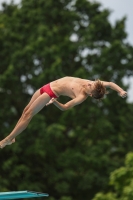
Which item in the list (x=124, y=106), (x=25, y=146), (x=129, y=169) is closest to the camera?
(x=129, y=169)

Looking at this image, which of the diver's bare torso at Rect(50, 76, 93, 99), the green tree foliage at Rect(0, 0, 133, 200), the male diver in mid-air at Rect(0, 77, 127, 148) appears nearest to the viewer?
the male diver in mid-air at Rect(0, 77, 127, 148)

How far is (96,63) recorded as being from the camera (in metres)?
25.2

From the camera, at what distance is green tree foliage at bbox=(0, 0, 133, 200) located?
2395 cm

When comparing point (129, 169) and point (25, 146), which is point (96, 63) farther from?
point (129, 169)

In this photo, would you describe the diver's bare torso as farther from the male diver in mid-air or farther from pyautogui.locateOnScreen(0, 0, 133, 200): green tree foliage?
pyautogui.locateOnScreen(0, 0, 133, 200): green tree foliage

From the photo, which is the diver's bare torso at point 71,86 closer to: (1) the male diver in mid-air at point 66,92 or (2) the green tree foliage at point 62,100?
(1) the male diver in mid-air at point 66,92

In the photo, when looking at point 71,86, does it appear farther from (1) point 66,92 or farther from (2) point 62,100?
(2) point 62,100

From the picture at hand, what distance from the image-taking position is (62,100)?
2386 cm

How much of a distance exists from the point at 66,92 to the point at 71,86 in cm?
16

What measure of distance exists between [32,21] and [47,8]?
2.20 ft

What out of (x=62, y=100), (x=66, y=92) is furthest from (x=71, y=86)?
(x=62, y=100)

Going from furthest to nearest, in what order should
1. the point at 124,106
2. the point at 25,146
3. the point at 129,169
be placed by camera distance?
1. the point at 124,106
2. the point at 25,146
3. the point at 129,169

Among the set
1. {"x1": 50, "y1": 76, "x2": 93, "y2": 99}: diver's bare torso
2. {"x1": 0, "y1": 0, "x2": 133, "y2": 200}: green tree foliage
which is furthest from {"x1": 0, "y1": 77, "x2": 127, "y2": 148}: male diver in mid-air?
{"x1": 0, "y1": 0, "x2": 133, "y2": 200}: green tree foliage

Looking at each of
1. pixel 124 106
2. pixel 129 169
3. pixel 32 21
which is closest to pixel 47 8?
pixel 32 21
